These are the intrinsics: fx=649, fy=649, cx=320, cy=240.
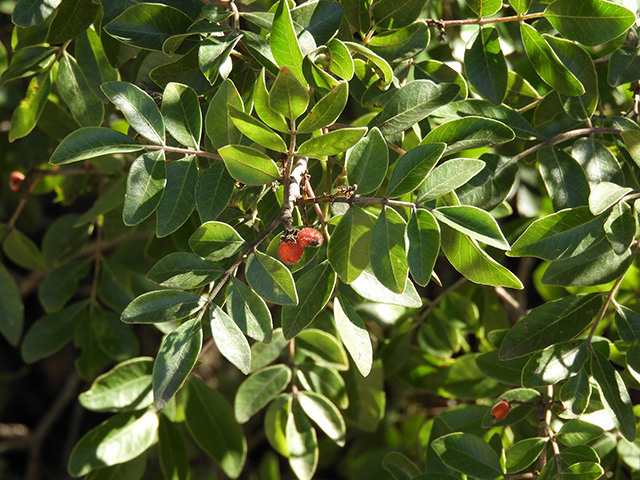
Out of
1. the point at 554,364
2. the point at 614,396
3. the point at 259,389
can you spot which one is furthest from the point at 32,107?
the point at 614,396

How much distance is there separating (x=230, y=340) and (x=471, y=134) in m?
0.49

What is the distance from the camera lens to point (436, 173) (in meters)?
0.94

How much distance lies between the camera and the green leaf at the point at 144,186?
952 millimetres

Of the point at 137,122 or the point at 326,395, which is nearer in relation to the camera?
the point at 137,122

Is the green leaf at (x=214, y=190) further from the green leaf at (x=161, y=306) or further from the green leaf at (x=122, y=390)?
the green leaf at (x=122, y=390)

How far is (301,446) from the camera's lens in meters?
1.44

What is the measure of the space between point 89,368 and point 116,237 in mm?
340

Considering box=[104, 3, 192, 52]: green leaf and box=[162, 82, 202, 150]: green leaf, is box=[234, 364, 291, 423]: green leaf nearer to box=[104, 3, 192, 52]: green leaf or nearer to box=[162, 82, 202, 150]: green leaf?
box=[162, 82, 202, 150]: green leaf

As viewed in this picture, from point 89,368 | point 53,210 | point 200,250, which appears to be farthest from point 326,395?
Answer: point 53,210

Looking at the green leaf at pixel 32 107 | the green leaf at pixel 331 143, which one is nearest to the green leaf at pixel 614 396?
the green leaf at pixel 331 143

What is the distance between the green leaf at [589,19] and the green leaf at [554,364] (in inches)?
20.7

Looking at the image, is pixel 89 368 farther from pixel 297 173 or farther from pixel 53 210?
pixel 53 210

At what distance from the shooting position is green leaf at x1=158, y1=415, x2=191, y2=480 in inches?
57.4

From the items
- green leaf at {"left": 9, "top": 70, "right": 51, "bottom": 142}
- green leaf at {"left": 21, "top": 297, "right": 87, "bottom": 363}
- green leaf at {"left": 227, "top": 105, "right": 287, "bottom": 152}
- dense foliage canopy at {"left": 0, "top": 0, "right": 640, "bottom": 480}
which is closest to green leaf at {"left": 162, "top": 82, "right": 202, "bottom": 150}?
dense foliage canopy at {"left": 0, "top": 0, "right": 640, "bottom": 480}
